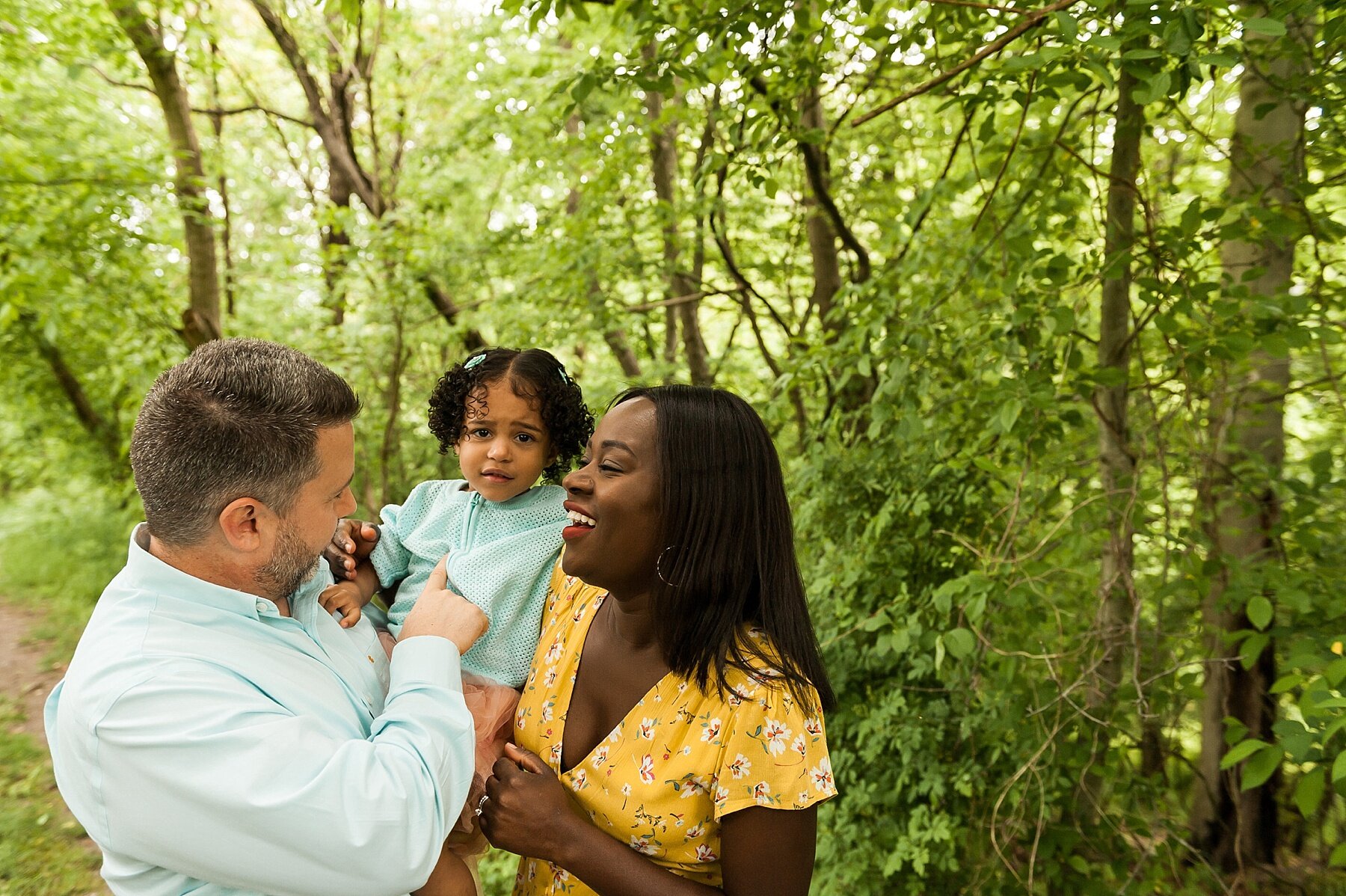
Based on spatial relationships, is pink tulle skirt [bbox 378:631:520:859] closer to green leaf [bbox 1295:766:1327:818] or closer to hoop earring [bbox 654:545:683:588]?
hoop earring [bbox 654:545:683:588]

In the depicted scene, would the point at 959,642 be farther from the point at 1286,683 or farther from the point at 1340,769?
the point at 1340,769

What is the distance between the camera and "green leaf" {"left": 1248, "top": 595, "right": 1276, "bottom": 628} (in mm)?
2416

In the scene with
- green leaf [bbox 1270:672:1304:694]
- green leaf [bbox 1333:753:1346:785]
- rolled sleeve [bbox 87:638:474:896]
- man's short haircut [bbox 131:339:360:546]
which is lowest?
green leaf [bbox 1270:672:1304:694]

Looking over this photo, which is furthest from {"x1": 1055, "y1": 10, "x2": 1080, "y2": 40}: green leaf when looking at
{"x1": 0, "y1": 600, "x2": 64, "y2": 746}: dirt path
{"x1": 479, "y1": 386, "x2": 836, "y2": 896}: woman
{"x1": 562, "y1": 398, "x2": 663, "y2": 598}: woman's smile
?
{"x1": 0, "y1": 600, "x2": 64, "y2": 746}: dirt path

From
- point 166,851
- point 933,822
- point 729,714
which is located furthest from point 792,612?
point 933,822

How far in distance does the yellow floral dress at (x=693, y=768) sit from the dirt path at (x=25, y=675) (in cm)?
577

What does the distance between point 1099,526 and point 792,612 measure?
6.12 feet

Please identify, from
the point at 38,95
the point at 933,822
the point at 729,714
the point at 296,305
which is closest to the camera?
the point at 729,714

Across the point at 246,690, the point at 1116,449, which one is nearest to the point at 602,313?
the point at 1116,449

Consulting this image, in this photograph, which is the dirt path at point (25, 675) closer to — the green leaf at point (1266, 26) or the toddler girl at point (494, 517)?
the toddler girl at point (494, 517)

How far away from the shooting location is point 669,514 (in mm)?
1625

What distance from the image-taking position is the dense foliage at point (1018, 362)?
258cm

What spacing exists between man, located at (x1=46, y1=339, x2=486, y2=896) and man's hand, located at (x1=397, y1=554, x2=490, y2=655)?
2cm

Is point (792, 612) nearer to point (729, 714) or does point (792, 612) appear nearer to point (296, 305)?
point (729, 714)
